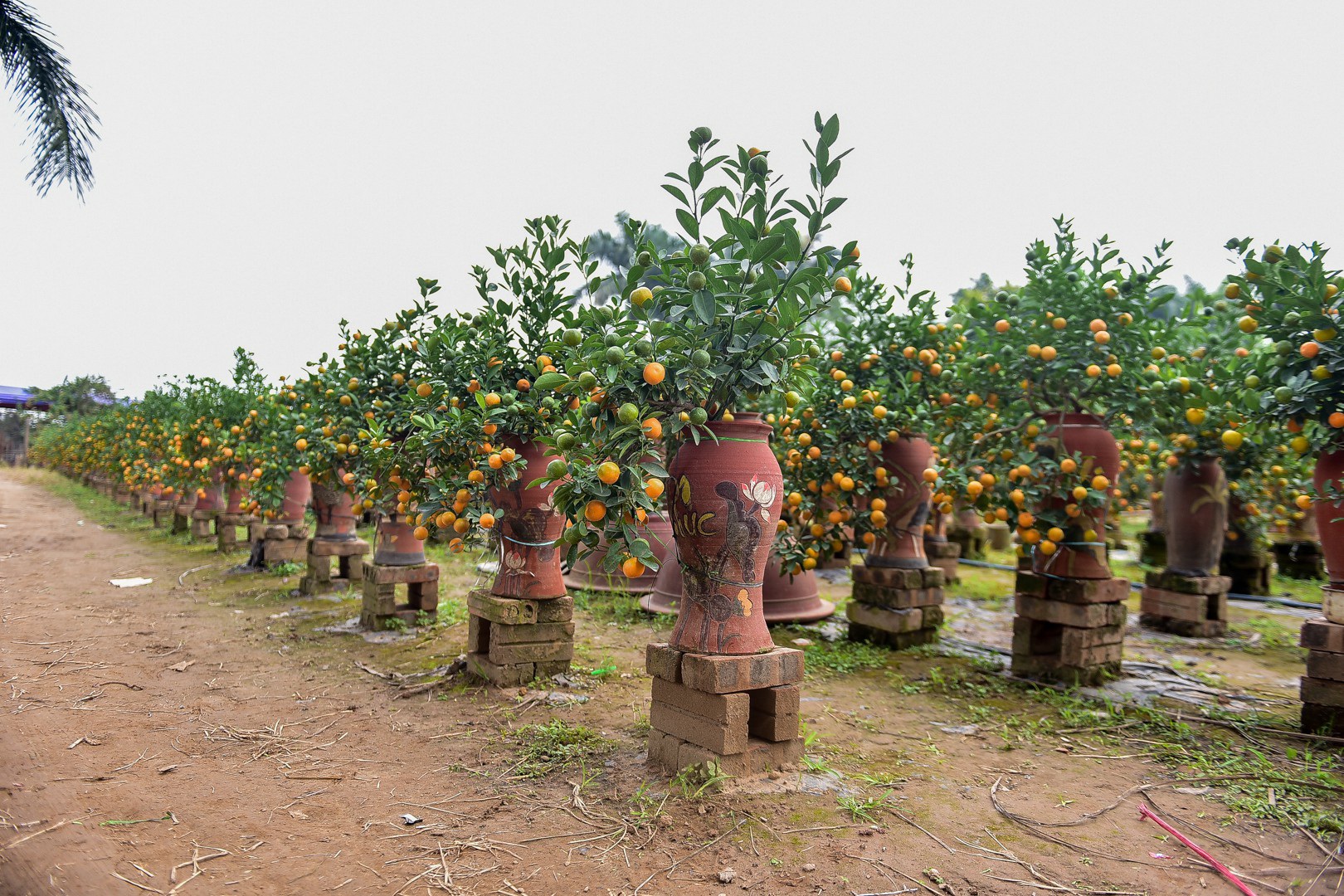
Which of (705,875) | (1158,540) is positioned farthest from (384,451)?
(1158,540)

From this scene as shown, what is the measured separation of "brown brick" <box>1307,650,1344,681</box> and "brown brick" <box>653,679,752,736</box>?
267 cm

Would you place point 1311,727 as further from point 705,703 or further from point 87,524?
point 87,524

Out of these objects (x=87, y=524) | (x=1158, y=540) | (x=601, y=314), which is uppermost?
(x=601, y=314)

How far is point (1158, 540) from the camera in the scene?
9539mm

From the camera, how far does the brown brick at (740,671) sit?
301 cm

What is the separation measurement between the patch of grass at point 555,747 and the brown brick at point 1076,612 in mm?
2775

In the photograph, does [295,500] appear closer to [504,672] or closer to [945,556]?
[504,672]

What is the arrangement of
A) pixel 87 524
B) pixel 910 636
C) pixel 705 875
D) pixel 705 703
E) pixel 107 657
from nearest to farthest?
pixel 705 875
pixel 705 703
pixel 107 657
pixel 910 636
pixel 87 524

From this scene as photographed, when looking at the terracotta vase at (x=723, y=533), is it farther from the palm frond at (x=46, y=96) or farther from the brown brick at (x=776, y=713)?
the palm frond at (x=46, y=96)

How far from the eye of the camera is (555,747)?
11.6 ft

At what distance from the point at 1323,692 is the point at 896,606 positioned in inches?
93.3

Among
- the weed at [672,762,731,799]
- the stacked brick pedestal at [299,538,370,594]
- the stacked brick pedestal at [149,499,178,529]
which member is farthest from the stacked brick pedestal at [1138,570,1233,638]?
the stacked brick pedestal at [149,499,178,529]

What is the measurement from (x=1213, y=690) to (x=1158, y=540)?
561 centimetres

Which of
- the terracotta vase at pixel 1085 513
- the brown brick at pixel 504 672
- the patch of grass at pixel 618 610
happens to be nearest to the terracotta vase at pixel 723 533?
the brown brick at pixel 504 672
